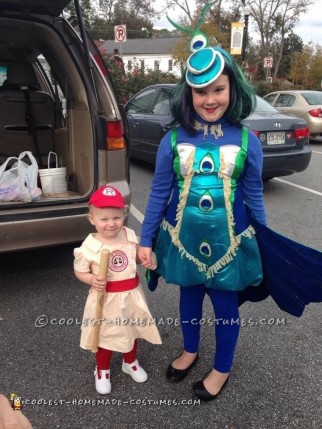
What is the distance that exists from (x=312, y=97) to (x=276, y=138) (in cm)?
620

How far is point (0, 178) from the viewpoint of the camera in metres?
2.95

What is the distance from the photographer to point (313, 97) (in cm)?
1071

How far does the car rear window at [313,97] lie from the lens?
1055 cm

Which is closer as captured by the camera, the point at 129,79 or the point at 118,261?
the point at 118,261

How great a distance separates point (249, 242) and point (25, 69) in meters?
3.25

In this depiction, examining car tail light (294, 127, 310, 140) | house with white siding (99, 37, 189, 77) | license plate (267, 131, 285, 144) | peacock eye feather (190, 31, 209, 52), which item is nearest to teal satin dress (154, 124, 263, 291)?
peacock eye feather (190, 31, 209, 52)

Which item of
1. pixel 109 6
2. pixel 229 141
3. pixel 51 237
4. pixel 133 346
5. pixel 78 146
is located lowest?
pixel 133 346

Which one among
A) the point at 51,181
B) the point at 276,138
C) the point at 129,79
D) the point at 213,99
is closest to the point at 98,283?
the point at 213,99

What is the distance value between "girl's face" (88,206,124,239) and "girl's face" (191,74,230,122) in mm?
584

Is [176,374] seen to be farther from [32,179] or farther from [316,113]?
[316,113]

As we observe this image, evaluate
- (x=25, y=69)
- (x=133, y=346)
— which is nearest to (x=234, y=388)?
(x=133, y=346)

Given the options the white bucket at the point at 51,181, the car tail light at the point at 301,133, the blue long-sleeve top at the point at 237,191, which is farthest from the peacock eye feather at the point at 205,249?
the car tail light at the point at 301,133

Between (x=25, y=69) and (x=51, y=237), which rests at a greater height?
(x=25, y=69)

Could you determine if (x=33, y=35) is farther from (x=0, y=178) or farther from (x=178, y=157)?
(x=178, y=157)
